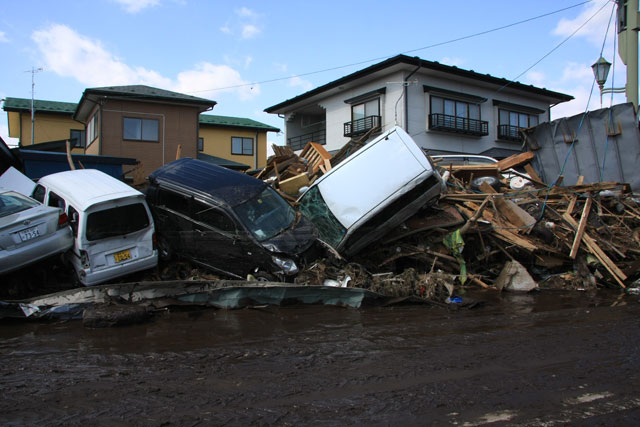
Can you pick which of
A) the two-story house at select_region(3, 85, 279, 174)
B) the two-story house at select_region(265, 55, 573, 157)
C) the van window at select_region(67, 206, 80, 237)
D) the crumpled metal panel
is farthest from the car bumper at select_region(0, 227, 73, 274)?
the two-story house at select_region(265, 55, 573, 157)

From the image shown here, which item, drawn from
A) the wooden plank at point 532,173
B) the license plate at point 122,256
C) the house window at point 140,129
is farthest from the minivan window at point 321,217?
the house window at point 140,129

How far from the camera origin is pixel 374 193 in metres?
7.41

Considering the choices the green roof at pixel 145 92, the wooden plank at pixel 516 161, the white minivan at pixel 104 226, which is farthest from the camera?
the green roof at pixel 145 92

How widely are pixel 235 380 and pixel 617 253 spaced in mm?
8446

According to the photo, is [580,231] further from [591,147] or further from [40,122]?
[40,122]

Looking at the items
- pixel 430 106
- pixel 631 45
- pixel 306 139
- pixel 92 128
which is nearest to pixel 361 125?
pixel 430 106

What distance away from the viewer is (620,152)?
1149cm

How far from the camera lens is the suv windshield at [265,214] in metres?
7.21

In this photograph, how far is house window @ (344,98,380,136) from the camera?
82.1ft

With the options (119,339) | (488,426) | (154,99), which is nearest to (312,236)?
(119,339)

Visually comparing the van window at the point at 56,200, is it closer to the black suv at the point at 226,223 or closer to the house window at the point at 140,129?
the black suv at the point at 226,223

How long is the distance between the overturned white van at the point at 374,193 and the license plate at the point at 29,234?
4418mm

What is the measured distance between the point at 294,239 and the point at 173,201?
8.24 ft

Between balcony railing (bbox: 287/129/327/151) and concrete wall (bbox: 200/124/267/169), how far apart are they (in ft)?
12.5
